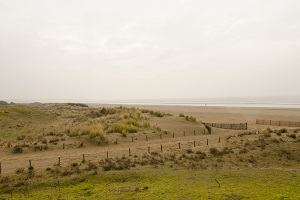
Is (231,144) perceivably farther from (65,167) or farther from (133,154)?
(65,167)

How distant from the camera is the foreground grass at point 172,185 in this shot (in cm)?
1051

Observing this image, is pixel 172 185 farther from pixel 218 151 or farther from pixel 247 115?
pixel 247 115

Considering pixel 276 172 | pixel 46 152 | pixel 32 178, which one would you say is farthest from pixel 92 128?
pixel 276 172

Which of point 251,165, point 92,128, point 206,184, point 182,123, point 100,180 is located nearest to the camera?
point 206,184

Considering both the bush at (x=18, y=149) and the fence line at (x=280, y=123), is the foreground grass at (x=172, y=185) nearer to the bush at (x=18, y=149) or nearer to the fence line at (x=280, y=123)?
the bush at (x=18, y=149)

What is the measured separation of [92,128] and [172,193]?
65.1 feet

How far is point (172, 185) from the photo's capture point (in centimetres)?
1198

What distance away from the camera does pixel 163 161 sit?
17203 millimetres

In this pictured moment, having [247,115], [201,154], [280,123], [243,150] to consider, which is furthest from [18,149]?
[247,115]

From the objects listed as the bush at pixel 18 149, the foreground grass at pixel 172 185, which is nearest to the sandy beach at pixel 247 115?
the foreground grass at pixel 172 185

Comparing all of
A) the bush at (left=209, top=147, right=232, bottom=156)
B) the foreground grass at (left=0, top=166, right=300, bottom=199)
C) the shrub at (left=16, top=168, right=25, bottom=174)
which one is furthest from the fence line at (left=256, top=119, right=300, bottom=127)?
the shrub at (left=16, top=168, right=25, bottom=174)

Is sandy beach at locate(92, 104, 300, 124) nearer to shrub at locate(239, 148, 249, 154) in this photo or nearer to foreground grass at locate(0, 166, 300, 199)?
shrub at locate(239, 148, 249, 154)

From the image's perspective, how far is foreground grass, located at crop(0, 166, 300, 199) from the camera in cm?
1051

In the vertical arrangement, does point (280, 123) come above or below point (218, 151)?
below
